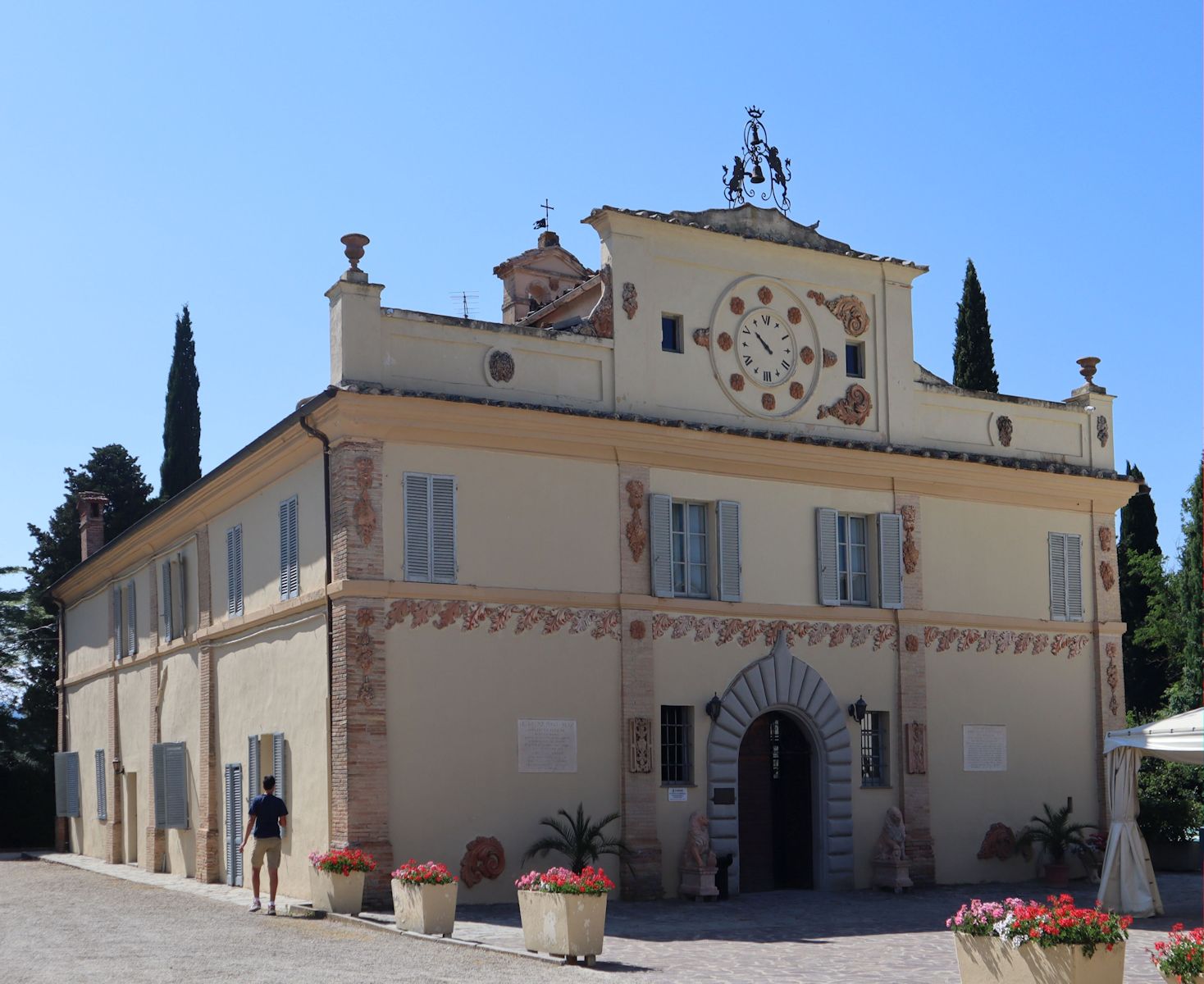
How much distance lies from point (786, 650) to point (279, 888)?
7710 mm

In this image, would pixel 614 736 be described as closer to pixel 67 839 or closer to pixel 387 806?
pixel 387 806

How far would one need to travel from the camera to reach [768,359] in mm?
22906

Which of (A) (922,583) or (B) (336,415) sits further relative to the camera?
(A) (922,583)

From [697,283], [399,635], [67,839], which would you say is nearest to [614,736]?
[399,635]

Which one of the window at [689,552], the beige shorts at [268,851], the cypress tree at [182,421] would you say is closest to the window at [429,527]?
the window at [689,552]

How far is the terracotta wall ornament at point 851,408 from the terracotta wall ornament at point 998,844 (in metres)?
6.51

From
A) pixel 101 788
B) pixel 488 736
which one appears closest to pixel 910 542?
pixel 488 736

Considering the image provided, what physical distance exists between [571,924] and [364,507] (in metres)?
6.72

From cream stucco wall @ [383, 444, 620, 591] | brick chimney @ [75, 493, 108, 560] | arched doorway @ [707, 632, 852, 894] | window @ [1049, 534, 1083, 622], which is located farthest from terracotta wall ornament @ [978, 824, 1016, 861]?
brick chimney @ [75, 493, 108, 560]

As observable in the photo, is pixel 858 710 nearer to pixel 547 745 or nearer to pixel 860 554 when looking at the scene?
pixel 860 554

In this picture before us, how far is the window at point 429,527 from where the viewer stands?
19547 mm

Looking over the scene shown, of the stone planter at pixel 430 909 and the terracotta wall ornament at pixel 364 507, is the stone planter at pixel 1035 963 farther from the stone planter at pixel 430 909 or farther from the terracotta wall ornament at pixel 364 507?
the terracotta wall ornament at pixel 364 507

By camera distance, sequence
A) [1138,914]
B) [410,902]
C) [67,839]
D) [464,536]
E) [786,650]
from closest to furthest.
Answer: [410,902] < [1138,914] < [464,536] < [786,650] < [67,839]

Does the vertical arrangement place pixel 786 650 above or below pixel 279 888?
above
